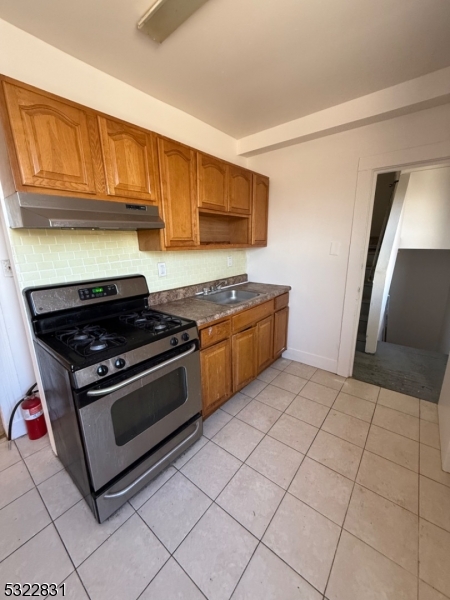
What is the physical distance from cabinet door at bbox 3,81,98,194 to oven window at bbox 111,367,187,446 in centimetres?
A: 116

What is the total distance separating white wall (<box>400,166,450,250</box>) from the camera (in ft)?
9.72

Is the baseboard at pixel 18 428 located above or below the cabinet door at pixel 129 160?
below

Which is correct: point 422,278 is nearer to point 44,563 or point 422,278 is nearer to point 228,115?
point 228,115

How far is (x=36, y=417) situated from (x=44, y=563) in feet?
3.12

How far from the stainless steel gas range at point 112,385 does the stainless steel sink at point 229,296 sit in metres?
0.85

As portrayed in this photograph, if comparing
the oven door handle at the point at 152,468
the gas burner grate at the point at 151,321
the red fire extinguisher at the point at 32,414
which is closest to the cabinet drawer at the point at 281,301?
the gas burner grate at the point at 151,321

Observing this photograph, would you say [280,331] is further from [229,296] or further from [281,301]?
[229,296]

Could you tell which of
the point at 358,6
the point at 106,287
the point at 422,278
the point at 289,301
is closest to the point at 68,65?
the point at 106,287

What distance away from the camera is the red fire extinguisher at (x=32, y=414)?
5.74 feet

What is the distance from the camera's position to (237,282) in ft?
9.75

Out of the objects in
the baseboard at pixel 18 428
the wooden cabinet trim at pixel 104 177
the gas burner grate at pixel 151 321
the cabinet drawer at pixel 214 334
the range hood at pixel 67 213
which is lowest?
the baseboard at pixel 18 428

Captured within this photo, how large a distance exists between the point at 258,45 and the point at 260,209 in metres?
1.36

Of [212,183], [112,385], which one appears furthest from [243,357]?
[212,183]

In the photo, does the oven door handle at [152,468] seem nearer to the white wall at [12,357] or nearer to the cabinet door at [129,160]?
the white wall at [12,357]
